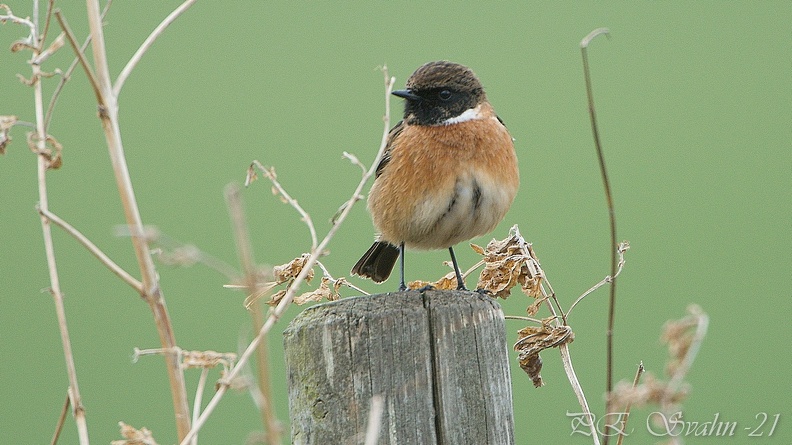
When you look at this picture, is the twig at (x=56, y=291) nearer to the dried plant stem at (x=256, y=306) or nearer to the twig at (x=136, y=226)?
the twig at (x=136, y=226)

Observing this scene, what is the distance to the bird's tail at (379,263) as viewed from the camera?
5.02 metres

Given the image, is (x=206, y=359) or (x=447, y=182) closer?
(x=206, y=359)

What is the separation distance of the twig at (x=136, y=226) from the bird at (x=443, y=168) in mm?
2362

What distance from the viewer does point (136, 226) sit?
1883mm

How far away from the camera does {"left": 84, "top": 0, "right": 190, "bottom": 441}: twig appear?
1884mm

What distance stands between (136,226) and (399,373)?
0.97 meters

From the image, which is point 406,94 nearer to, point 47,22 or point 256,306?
point 47,22

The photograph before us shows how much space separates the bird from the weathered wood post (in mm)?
1508

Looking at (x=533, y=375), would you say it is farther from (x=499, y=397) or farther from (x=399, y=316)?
(x=399, y=316)

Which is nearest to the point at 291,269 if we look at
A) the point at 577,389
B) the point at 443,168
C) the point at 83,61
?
the point at 577,389

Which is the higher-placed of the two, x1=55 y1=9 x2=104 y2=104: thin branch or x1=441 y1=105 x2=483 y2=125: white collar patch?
x1=441 y1=105 x2=483 y2=125: white collar patch

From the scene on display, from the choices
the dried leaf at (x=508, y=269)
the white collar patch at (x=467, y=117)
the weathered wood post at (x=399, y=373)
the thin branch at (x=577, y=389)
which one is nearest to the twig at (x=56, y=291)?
the weathered wood post at (x=399, y=373)

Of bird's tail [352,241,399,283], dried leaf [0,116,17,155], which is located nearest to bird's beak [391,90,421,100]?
bird's tail [352,241,399,283]

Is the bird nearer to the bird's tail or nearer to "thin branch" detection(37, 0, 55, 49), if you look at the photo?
the bird's tail
